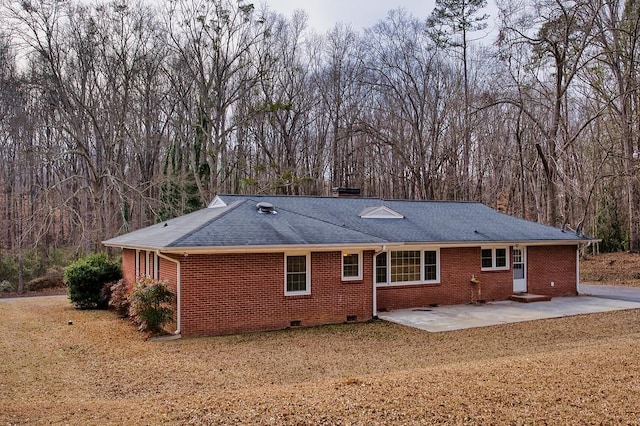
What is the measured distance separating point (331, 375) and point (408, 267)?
26.2ft

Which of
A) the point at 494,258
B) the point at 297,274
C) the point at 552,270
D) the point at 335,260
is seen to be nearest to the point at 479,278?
the point at 494,258

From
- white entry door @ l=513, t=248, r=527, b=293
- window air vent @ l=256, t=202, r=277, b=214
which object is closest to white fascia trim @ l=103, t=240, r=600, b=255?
white entry door @ l=513, t=248, r=527, b=293

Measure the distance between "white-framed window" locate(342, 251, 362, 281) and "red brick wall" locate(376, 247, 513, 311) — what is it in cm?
156

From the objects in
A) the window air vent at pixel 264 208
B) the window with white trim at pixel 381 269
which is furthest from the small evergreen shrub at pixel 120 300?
the window with white trim at pixel 381 269

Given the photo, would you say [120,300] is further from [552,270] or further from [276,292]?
[552,270]

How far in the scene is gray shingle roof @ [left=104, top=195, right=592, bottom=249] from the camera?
496 inches

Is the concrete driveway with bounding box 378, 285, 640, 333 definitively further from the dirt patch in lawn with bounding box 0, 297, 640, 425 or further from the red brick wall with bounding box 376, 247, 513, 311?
the dirt patch in lawn with bounding box 0, 297, 640, 425

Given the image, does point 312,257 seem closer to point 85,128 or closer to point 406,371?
point 406,371

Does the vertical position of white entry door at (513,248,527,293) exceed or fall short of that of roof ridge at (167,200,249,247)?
it falls short

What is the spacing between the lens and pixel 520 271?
1812 cm

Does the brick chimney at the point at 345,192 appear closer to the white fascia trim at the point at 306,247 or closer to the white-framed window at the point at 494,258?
the white fascia trim at the point at 306,247

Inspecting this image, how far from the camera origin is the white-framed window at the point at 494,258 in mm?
17247

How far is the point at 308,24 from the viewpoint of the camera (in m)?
32.3

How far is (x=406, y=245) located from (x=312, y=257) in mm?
3473
